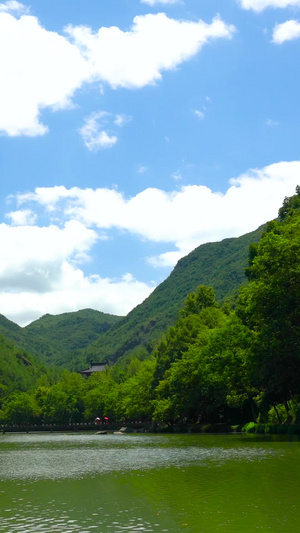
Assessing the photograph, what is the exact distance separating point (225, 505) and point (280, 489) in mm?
3530

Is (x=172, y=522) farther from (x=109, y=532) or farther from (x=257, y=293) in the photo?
(x=257, y=293)

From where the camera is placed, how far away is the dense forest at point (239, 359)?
160 ft

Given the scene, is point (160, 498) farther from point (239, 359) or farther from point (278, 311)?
point (239, 359)

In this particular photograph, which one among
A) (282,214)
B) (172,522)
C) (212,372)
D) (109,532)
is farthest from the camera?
(282,214)

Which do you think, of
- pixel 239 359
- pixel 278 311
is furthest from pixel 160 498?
pixel 239 359

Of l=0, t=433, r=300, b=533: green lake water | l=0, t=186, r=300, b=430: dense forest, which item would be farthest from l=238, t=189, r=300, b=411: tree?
l=0, t=433, r=300, b=533: green lake water

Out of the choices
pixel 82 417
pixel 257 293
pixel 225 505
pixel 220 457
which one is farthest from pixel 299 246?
pixel 82 417

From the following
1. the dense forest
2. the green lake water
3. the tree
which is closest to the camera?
the green lake water

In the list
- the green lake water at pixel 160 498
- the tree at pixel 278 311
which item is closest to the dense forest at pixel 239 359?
the tree at pixel 278 311

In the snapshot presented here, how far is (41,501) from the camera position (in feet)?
65.9

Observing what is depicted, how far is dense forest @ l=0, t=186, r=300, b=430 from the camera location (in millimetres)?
48625

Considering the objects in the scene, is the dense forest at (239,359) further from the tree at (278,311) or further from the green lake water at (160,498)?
the green lake water at (160,498)

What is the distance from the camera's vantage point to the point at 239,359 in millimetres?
64562

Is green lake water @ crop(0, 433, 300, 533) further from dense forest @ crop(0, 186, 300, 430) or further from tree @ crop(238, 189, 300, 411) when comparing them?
dense forest @ crop(0, 186, 300, 430)
